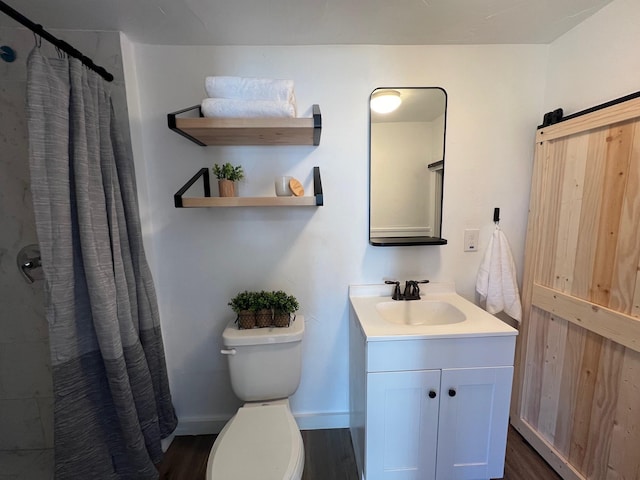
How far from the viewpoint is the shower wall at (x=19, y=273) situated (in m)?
1.14

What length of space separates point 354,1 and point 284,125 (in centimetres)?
54

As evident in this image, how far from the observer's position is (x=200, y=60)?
1290mm

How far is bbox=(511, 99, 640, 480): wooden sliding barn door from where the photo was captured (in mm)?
974

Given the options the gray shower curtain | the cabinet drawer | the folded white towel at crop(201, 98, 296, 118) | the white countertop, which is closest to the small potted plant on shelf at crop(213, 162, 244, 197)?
the folded white towel at crop(201, 98, 296, 118)

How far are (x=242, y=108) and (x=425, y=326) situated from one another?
1.21 m

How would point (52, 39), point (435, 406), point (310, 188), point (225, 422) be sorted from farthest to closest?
point (225, 422) → point (310, 188) → point (435, 406) → point (52, 39)

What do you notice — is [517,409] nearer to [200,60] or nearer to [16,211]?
[200,60]

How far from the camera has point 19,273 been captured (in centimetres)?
125

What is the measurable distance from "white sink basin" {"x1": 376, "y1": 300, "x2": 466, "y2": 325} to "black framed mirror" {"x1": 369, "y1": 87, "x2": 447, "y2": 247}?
1.07ft

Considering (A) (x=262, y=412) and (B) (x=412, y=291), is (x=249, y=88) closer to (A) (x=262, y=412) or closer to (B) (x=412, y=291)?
(B) (x=412, y=291)

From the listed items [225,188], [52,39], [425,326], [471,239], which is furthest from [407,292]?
[52,39]

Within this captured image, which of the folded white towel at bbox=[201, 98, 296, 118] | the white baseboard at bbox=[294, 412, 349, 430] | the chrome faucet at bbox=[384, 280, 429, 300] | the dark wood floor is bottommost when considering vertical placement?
the dark wood floor

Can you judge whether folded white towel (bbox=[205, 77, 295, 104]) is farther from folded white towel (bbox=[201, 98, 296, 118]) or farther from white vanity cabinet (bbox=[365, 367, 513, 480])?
white vanity cabinet (bbox=[365, 367, 513, 480])

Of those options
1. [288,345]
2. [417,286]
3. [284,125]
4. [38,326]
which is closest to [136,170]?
[284,125]
